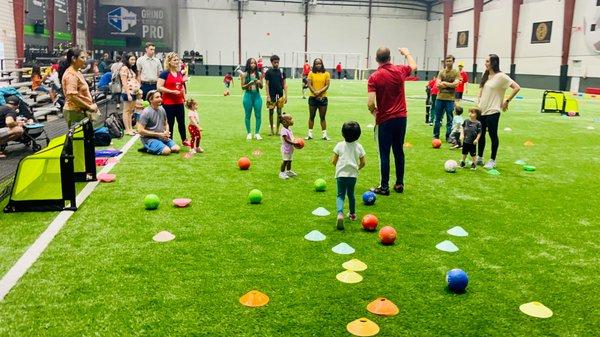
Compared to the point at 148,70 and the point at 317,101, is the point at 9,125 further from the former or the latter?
the point at 317,101

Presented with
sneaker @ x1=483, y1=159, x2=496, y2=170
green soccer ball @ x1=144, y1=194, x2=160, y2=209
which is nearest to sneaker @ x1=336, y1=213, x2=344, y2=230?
green soccer ball @ x1=144, y1=194, x2=160, y2=209

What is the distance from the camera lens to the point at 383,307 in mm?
3779

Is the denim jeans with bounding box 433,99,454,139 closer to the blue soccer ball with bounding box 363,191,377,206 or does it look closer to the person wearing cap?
the blue soccer ball with bounding box 363,191,377,206

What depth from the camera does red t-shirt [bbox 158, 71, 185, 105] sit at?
34.2ft

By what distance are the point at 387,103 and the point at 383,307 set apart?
3936mm

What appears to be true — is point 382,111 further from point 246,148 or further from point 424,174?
point 246,148

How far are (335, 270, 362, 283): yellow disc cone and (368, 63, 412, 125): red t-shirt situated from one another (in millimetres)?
3286

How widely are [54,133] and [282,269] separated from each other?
10762 millimetres

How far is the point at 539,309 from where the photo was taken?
151 inches

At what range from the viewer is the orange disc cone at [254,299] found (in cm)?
386

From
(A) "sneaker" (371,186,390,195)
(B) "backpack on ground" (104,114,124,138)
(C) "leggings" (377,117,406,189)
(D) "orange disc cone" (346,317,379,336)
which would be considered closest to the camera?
(D) "orange disc cone" (346,317,379,336)

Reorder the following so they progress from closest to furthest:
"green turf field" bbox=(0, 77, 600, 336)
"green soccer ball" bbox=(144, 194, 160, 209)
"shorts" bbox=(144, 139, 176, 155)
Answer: "green turf field" bbox=(0, 77, 600, 336), "green soccer ball" bbox=(144, 194, 160, 209), "shorts" bbox=(144, 139, 176, 155)

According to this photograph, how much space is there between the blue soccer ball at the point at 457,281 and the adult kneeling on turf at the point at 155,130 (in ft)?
24.6

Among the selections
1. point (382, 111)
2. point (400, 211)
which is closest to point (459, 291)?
point (400, 211)
